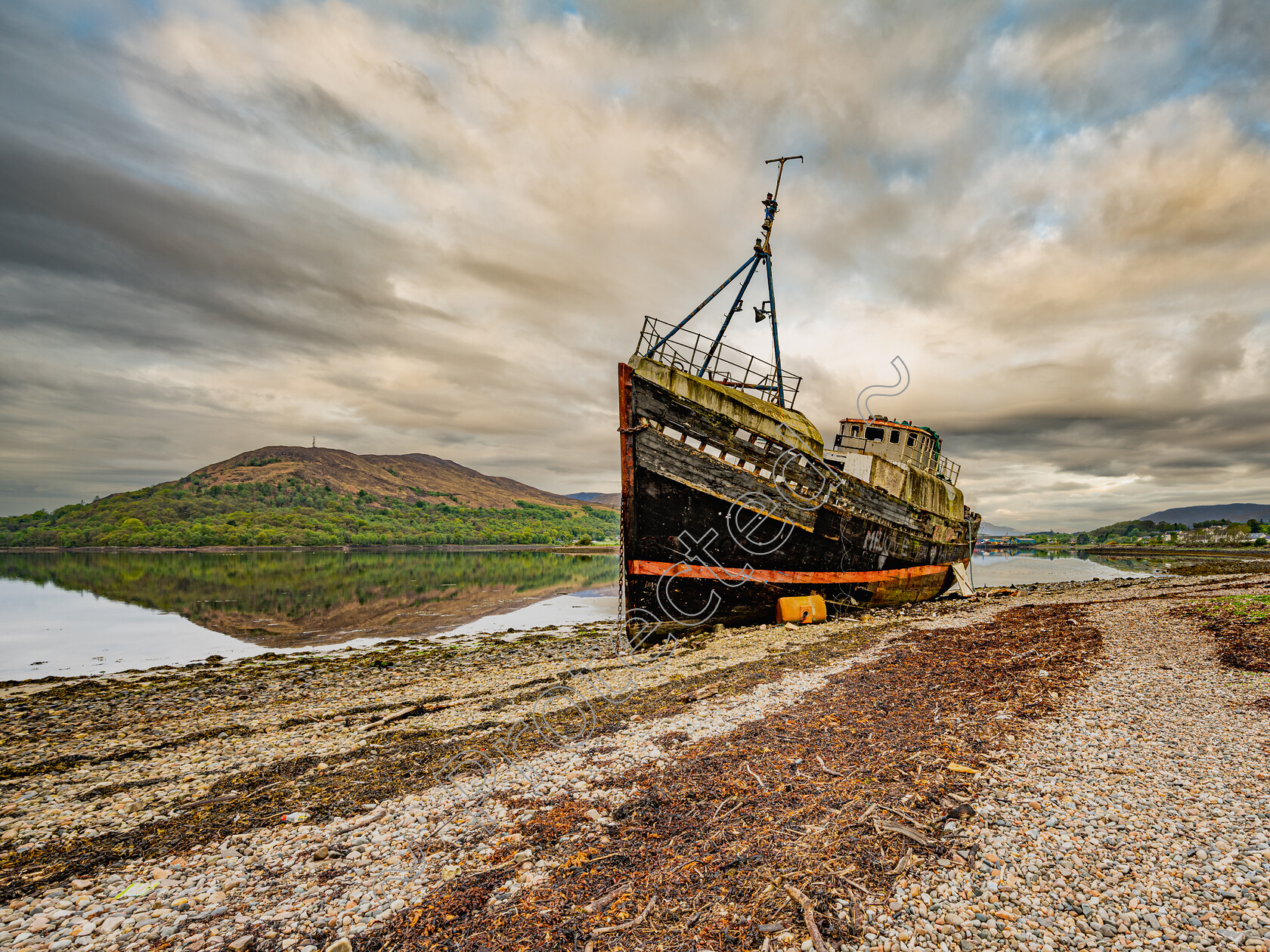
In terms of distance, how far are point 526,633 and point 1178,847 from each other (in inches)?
805

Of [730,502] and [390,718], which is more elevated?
[730,502]

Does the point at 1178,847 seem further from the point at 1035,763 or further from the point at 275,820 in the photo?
the point at 275,820

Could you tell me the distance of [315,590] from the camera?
3844 centimetres

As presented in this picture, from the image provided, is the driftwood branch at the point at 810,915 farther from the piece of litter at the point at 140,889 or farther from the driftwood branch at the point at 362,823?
the piece of litter at the point at 140,889

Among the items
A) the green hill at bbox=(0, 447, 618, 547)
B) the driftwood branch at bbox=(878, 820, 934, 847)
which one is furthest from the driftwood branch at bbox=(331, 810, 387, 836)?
the green hill at bbox=(0, 447, 618, 547)

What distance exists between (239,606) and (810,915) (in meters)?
36.8

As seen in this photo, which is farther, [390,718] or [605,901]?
[390,718]

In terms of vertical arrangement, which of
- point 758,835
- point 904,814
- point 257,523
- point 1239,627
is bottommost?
point 758,835

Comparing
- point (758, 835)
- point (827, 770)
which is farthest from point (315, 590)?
point (758, 835)

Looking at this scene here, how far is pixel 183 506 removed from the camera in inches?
5492

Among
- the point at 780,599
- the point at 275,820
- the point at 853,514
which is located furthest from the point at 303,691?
the point at 853,514

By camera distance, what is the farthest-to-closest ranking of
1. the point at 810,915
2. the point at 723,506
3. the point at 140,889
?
the point at 723,506, the point at 140,889, the point at 810,915

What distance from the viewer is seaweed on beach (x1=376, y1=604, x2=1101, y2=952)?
12.8 ft

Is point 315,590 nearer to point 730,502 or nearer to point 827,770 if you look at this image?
point 730,502
